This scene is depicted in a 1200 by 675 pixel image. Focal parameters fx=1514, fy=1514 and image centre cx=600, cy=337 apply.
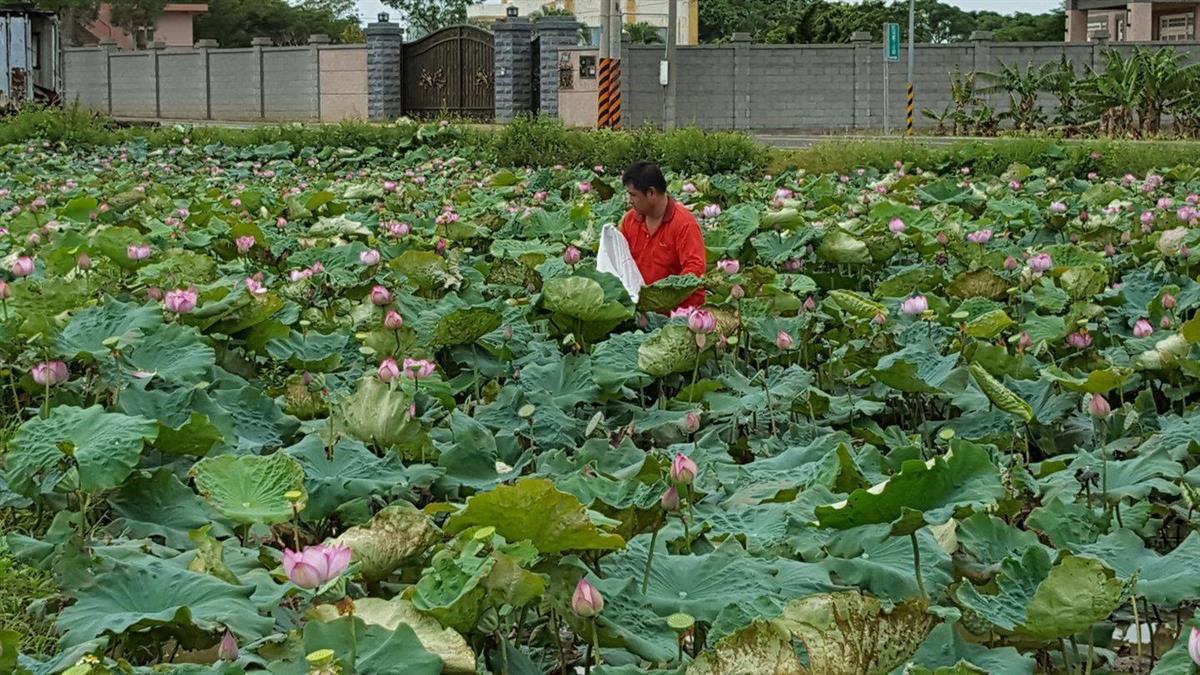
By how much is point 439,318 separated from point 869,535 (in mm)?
1812

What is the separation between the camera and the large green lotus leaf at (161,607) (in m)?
1.89

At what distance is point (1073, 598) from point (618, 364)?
5.56ft

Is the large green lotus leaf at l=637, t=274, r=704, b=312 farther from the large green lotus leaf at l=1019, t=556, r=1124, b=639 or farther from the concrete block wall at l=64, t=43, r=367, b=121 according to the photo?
the concrete block wall at l=64, t=43, r=367, b=121

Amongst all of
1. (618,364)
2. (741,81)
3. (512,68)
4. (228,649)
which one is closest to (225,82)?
(512,68)

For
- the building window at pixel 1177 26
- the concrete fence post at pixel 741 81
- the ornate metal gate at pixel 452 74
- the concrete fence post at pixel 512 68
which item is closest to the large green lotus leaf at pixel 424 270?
the concrete fence post at pixel 512 68

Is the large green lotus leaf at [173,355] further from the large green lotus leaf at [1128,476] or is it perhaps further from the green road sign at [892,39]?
the green road sign at [892,39]

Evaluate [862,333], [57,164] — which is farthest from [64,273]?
[57,164]

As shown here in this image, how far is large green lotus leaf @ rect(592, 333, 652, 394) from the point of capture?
332 centimetres

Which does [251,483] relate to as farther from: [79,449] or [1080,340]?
[1080,340]

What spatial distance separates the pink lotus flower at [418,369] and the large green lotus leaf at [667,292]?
1.03m

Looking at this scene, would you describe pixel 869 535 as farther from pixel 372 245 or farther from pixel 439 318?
pixel 372 245

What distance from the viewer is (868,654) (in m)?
1.75

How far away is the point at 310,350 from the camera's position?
146 inches

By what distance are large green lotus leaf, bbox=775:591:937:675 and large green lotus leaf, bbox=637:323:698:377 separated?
1449 millimetres
